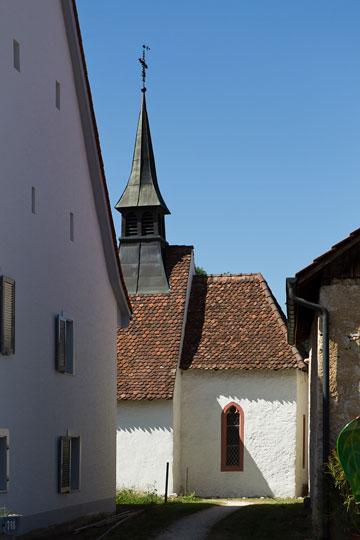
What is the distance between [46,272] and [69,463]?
4532mm

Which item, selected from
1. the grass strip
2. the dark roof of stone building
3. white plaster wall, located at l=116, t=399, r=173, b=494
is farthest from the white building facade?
white plaster wall, located at l=116, t=399, r=173, b=494

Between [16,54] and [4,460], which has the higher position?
[16,54]

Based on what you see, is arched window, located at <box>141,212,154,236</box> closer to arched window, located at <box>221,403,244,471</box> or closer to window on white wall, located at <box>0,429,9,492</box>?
arched window, located at <box>221,403,244,471</box>

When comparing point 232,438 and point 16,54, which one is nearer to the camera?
point 16,54

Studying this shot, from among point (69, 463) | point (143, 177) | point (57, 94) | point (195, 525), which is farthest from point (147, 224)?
point (195, 525)

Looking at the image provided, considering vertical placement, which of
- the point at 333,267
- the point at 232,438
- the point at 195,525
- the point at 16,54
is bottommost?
the point at 195,525

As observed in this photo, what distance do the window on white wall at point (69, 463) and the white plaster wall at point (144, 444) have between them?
11.0 meters

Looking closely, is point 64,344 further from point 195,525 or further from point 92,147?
point 92,147

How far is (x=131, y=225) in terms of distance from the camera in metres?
37.5

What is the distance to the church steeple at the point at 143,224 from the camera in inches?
1406

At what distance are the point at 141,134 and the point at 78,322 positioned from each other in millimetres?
19070

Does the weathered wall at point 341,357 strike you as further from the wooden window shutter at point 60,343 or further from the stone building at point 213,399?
the stone building at point 213,399

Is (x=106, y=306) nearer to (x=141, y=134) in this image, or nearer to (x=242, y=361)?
(x=242, y=361)

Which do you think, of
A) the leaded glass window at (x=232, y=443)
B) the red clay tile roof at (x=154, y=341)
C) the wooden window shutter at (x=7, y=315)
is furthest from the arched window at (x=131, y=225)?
the wooden window shutter at (x=7, y=315)
